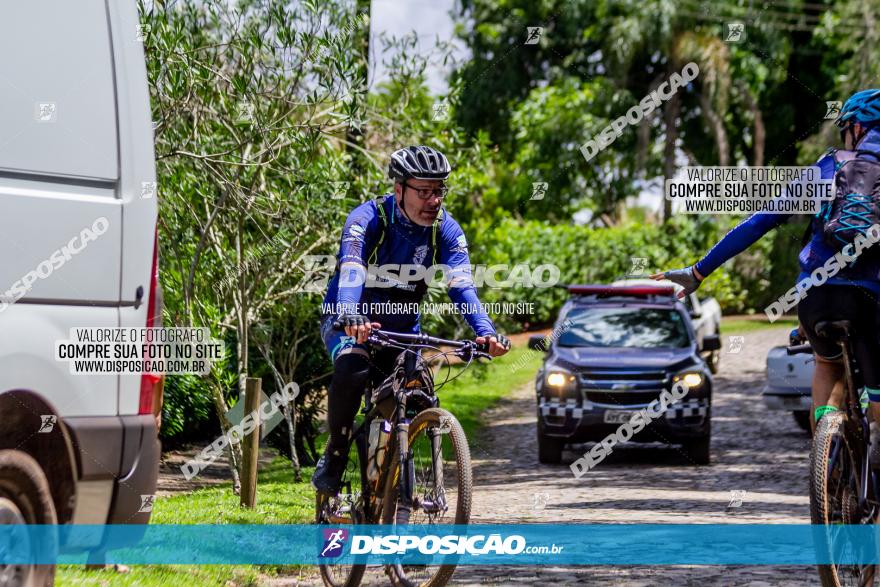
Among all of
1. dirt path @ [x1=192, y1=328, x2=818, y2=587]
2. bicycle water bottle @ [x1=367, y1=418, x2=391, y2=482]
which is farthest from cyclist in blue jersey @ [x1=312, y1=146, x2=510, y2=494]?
dirt path @ [x1=192, y1=328, x2=818, y2=587]

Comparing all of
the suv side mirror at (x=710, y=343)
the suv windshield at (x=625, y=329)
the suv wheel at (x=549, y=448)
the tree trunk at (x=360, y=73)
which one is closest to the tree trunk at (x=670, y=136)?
the suv windshield at (x=625, y=329)

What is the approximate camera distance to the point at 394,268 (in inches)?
250

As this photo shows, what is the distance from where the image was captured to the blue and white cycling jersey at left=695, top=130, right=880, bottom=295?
219 inches

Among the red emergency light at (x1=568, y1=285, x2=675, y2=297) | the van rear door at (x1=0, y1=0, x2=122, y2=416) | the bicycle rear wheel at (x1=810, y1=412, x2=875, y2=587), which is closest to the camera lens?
the van rear door at (x1=0, y1=0, x2=122, y2=416)

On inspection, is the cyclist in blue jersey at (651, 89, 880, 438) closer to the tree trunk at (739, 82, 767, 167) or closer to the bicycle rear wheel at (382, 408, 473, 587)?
the bicycle rear wheel at (382, 408, 473, 587)

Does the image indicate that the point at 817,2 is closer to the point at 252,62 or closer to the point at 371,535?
the point at 252,62

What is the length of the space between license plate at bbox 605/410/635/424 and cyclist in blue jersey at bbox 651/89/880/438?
7533mm

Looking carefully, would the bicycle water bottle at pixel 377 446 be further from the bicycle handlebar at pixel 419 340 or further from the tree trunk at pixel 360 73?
the tree trunk at pixel 360 73

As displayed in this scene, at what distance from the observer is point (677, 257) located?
37.3 meters

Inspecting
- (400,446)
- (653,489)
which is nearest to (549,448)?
(653,489)

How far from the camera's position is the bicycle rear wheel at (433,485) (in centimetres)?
556

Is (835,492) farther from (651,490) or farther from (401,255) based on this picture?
(651,490)

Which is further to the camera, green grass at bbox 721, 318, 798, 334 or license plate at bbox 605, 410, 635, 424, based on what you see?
green grass at bbox 721, 318, 798, 334

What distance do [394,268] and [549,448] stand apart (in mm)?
7734
